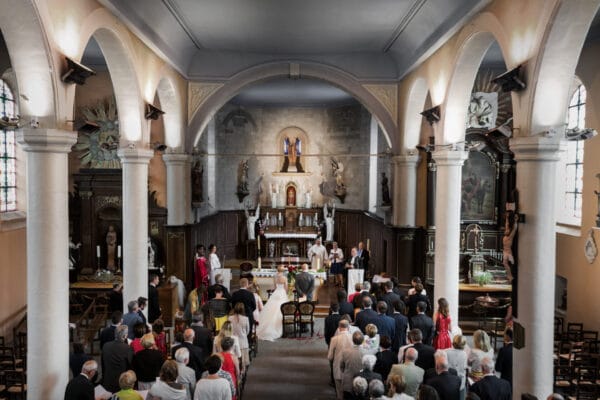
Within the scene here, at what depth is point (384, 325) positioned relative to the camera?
8906 millimetres

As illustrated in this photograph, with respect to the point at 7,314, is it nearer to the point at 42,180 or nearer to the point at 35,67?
the point at 42,180

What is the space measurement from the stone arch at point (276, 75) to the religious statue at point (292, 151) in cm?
837

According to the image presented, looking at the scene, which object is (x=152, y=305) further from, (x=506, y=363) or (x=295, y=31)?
(x=295, y=31)

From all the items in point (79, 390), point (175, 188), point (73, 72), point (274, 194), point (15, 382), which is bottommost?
point (15, 382)

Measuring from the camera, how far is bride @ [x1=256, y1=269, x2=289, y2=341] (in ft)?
44.1

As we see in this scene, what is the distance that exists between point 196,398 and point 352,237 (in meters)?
17.4

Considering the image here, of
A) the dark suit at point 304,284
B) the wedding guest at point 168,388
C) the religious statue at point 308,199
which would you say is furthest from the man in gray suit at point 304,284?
the religious statue at point 308,199

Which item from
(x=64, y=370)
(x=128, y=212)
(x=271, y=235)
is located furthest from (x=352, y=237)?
(x=64, y=370)

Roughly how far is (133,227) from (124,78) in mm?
3161

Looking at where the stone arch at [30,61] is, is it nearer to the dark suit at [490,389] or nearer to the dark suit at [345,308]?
the dark suit at [345,308]

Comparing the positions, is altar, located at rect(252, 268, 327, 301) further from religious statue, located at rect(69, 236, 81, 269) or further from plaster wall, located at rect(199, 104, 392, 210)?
plaster wall, located at rect(199, 104, 392, 210)

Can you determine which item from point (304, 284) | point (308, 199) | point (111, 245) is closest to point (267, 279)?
point (304, 284)

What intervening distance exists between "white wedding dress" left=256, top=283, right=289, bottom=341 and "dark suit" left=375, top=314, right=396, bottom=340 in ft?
16.5

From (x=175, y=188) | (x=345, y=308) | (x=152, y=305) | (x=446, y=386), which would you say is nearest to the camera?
(x=446, y=386)
